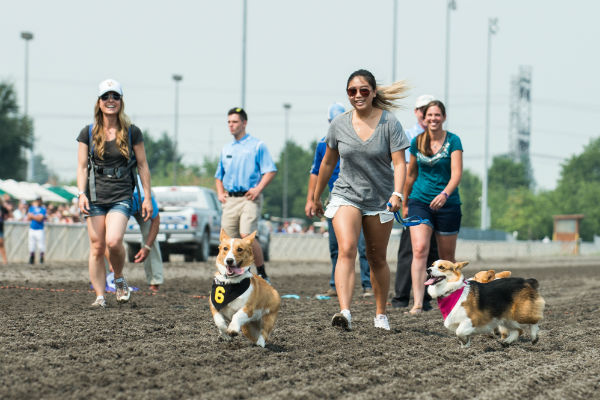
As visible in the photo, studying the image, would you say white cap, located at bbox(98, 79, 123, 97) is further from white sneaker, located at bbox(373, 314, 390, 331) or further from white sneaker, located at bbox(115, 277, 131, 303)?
white sneaker, located at bbox(373, 314, 390, 331)

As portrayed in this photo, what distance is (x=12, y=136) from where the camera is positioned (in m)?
51.0

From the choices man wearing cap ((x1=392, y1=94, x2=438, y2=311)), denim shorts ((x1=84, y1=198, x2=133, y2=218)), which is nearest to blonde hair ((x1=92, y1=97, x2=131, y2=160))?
denim shorts ((x1=84, y1=198, x2=133, y2=218))

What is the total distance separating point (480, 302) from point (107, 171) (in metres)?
3.80

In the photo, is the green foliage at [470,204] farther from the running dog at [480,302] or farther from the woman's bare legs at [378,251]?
the running dog at [480,302]

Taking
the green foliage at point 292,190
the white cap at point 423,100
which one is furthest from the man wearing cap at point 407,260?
the green foliage at point 292,190

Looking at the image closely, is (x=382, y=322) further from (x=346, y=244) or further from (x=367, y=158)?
(x=367, y=158)

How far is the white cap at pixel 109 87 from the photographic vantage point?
8.23m

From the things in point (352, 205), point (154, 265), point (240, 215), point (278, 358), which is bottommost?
point (278, 358)

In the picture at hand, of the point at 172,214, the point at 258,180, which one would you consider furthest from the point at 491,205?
the point at 258,180

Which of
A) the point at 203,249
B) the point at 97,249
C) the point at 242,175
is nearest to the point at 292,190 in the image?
the point at 203,249

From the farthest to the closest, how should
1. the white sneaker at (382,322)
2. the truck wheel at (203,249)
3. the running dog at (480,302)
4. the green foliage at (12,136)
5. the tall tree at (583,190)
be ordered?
the tall tree at (583,190) < the green foliage at (12,136) < the truck wheel at (203,249) < the white sneaker at (382,322) < the running dog at (480,302)

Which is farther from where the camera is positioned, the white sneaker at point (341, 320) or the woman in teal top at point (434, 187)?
the woman in teal top at point (434, 187)

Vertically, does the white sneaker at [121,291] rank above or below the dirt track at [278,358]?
above

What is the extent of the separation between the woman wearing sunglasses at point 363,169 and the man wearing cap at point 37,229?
48.2ft
